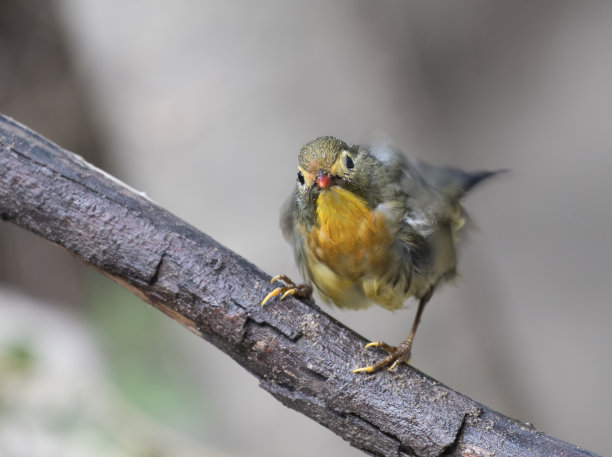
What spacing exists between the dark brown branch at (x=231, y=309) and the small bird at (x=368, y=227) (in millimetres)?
96

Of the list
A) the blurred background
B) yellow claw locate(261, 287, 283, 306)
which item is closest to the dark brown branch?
yellow claw locate(261, 287, 283, 306)

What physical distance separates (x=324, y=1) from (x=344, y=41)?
1.14 ft

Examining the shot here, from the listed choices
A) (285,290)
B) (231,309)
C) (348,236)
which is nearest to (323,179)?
(348,236)

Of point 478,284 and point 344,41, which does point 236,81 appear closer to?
point 344,41

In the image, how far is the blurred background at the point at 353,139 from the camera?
470 cm

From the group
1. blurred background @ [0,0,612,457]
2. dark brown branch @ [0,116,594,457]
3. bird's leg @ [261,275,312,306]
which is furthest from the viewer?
blurred background @ [0,0,612,457]

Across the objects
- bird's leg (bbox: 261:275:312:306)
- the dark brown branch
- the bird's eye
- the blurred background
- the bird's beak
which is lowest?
the dark brown branch

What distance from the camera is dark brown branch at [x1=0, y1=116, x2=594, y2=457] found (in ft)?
7.45

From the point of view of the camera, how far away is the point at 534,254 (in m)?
5.06

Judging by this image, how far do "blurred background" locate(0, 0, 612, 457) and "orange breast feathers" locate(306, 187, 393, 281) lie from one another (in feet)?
6.46

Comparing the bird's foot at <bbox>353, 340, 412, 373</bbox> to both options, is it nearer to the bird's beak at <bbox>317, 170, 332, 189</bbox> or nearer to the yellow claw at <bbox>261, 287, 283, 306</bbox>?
the yellow claw at <bbox>261, 287, 283, 306</bbox>

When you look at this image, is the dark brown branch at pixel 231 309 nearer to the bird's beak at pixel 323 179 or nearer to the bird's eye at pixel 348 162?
the bird's beak at pixel 323 179

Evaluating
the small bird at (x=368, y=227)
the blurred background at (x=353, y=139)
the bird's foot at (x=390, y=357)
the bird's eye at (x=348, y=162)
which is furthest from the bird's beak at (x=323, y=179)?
the blurred background at (x=353, y=139)

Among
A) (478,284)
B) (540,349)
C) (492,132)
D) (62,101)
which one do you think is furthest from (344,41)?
(62,101)
